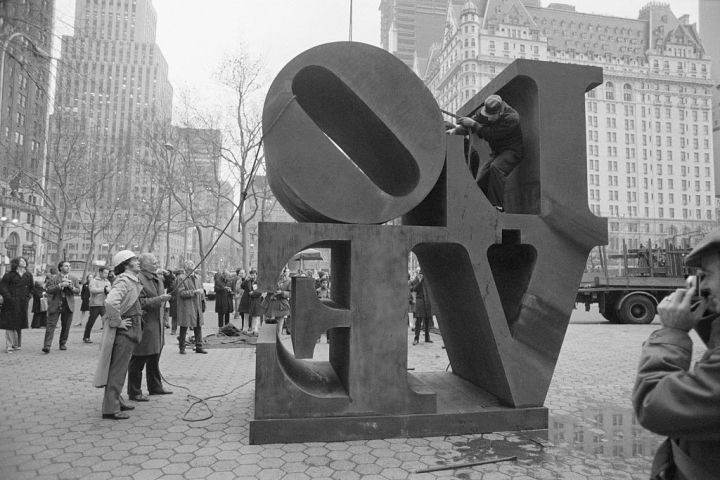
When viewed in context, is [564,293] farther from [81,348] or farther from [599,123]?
[599,123]

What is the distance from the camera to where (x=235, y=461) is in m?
4.01

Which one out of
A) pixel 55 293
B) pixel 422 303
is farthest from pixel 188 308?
pixel 422 303

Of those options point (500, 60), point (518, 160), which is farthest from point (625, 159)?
point (518, 160)

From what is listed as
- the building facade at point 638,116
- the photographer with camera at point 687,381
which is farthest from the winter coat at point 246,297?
the building facade at point 638,116

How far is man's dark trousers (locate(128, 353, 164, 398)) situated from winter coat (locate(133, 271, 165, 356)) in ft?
0.44

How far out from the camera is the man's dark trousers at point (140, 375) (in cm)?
612

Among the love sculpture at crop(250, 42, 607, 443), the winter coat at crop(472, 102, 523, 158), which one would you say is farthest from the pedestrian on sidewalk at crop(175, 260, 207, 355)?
the winter coat at crop(472, 102, 523, 158)

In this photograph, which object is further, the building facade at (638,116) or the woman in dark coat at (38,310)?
the building facade at (638,116)

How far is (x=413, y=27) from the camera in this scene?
138375 mm

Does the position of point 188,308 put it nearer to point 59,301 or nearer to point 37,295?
point 59,301

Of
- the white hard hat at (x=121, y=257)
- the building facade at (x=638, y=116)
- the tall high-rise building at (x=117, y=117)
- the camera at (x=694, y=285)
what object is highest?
the building facade at (x=638, y=116)

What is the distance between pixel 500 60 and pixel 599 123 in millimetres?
23911

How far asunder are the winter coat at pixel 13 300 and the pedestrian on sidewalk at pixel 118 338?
5281mm

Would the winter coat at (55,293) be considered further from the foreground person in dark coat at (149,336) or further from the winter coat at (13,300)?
the foreground person in dark coat at (149,336)
